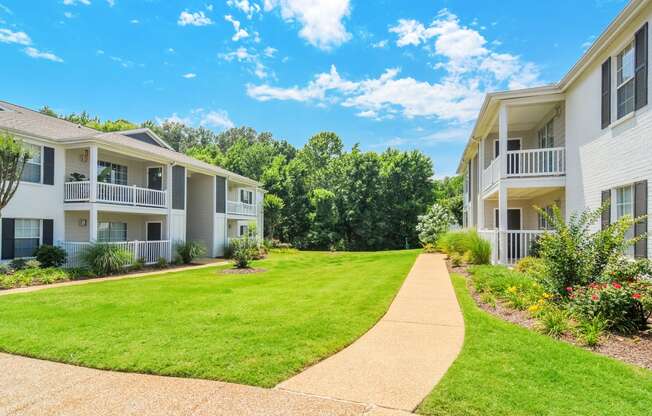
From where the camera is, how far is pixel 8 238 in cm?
1284

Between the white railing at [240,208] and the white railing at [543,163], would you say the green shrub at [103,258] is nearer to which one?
the white railing at [240,208]

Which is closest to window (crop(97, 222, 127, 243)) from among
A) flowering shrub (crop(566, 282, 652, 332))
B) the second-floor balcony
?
the second-floor balcony

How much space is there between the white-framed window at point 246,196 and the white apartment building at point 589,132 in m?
18.5

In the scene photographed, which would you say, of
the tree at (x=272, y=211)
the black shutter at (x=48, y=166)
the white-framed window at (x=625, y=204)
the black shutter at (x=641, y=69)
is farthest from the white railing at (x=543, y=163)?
the tree at (x=272, y=211)

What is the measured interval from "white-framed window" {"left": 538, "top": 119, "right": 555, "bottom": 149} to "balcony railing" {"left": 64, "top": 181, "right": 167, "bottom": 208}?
1797cm

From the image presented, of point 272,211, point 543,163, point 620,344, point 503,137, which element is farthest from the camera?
point 272,211

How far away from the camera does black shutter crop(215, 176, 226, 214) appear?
2275 centimetres

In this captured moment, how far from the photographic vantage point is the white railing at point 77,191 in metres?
14.7

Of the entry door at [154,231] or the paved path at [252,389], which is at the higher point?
the entry door at [154,231]

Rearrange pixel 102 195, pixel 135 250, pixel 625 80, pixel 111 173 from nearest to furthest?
1. pixel 625 80
2. pixel 102 195
3. pixel 135 250
4. pixel 111 173

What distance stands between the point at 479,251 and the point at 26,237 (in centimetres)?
1713

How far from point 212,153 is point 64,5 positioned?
1370 inches

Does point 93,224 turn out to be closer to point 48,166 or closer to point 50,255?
point 50,255

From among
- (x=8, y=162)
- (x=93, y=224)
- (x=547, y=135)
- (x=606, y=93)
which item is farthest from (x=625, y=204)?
(x=8, y=162)
